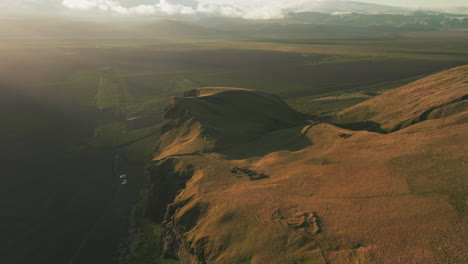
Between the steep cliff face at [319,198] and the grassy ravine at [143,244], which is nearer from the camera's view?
the steep cliff face at [319,198]

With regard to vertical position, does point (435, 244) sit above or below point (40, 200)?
above

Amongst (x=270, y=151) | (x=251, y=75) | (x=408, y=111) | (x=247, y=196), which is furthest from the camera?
(x=251, y=75)

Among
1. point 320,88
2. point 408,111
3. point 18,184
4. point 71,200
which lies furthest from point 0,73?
point 408,111

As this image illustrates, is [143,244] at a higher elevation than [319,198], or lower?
lower

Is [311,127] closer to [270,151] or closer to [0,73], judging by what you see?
[270,151]

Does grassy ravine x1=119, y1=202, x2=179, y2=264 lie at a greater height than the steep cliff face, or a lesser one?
lesser

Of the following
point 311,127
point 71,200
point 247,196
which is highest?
point 311,127

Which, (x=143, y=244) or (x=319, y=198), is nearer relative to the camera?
(x=319, y=198)

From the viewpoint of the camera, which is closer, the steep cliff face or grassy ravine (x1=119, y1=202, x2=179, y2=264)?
the steep cliff face
